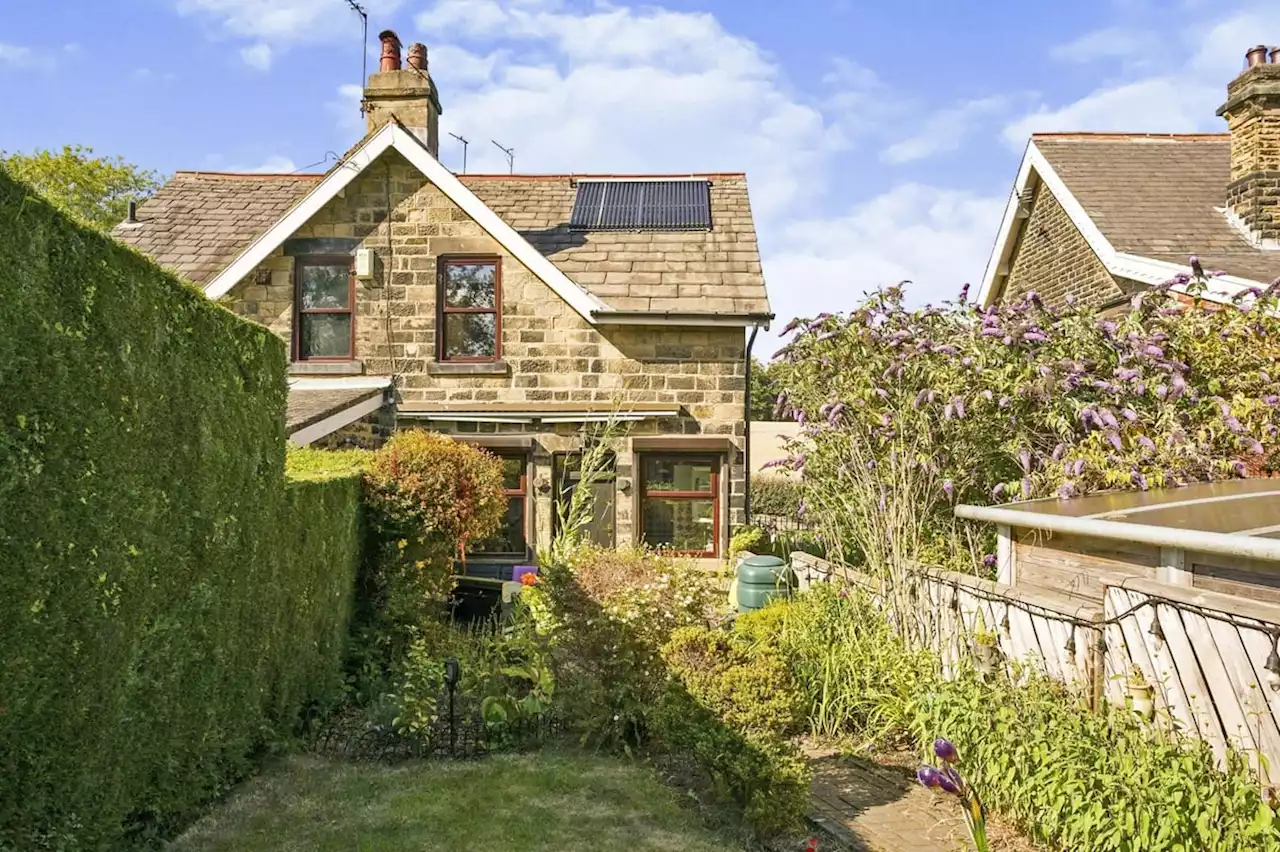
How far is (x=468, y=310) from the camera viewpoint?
44.2 feet

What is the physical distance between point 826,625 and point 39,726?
5495mm

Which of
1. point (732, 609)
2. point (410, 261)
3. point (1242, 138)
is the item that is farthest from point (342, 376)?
point (1242, 138)

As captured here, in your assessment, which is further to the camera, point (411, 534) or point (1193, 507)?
point (411, 534)

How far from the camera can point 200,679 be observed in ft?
15.7

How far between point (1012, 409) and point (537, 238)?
8.73m

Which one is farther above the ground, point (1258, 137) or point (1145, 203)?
point (1258, 137)

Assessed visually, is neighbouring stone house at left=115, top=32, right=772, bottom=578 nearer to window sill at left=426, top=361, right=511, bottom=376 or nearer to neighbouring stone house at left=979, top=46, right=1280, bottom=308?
window sill at left=426, top=361, right=511, bottom=376

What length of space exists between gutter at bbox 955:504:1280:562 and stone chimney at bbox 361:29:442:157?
479 inches

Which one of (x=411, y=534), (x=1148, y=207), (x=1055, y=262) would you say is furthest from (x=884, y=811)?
(x=1055, y=262)

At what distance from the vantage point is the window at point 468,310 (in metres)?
13.5

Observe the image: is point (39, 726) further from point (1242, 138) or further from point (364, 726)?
point (1242, 138)

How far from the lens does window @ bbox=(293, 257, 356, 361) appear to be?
13.6 meters

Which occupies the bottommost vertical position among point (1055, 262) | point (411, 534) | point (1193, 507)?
point (411, 534)

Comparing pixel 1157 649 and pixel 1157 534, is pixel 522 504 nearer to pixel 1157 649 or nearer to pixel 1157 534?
pixel 1157 534
